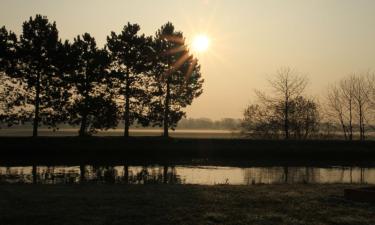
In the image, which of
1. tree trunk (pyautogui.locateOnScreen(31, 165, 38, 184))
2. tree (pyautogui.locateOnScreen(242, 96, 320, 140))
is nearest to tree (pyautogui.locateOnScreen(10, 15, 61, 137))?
tree trunk (pyautogui.locateOnScreen(31, 165, 38, 184))

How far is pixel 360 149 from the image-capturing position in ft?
194

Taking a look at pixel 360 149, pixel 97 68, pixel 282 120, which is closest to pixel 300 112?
pixel 282 120

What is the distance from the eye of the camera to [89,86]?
59.1m

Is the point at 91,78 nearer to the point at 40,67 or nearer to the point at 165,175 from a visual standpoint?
the point at 40,67

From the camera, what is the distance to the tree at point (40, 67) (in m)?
56.2

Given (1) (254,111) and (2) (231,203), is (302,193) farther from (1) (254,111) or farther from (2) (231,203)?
(1) (254,111)

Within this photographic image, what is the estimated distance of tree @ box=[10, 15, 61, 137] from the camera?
56.2m

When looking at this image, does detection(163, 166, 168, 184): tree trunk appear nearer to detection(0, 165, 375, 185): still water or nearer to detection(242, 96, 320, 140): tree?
detection(0, 165, 375, 185): still water

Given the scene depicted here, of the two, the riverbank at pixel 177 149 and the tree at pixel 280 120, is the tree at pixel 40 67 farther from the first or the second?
the tree at pixel 280 120

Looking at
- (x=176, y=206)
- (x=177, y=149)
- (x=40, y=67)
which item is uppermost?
(x=40, y=67)

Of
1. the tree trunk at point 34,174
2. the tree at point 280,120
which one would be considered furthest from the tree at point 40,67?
the tree at point 280,120

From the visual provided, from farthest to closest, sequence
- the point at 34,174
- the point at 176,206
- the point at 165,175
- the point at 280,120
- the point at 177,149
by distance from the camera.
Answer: the point at 280,120
the point at 177,149
the point at 165,175
the point at 34,174
the point at 176,206

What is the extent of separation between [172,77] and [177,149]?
1537cm

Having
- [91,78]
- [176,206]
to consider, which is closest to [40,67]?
[91,78]
